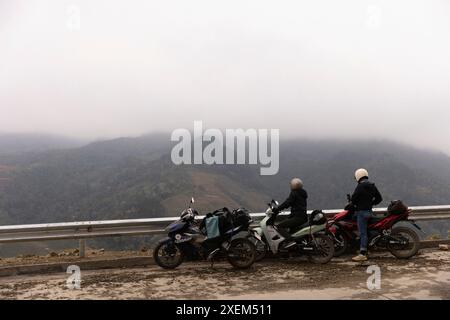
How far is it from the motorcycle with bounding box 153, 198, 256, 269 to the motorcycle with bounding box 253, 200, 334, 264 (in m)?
0.49

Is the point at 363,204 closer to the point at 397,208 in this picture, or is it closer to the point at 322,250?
the point at 397,208

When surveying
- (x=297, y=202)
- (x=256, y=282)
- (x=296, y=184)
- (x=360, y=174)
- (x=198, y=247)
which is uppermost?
(x=360, y=174)

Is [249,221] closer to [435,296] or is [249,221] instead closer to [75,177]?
[435,296]

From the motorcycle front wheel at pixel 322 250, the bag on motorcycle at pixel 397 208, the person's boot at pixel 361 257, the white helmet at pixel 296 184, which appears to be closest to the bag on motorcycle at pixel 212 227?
the white helmet at pixel 296 184

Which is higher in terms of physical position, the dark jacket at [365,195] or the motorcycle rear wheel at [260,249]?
the dark jacket at [365,195]

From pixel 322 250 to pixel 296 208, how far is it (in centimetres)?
100

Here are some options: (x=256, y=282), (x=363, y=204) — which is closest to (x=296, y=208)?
(x=363, y=204)

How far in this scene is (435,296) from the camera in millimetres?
6496

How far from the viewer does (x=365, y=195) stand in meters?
8.69

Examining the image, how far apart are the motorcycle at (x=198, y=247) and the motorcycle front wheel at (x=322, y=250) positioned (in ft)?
4.29

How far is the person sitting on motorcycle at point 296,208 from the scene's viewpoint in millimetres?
8617

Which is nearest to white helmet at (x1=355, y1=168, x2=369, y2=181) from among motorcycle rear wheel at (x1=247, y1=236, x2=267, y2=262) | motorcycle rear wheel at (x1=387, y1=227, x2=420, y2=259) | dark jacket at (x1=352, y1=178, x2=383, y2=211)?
dark jacket at (x1=352, y1=178, x2=383, y2=211)

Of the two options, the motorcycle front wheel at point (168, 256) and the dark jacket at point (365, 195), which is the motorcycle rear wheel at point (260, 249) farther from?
the dark jacket at point (365, 195)
